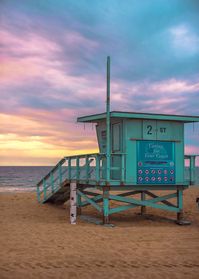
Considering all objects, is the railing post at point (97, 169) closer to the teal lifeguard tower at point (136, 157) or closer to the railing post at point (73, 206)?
the teal lifeguard tower at point (136, 157)

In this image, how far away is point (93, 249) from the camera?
10.7m

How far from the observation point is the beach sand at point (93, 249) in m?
8.75

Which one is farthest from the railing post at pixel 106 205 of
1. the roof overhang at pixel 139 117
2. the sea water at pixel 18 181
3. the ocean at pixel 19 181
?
the sea water at pixel 18 181

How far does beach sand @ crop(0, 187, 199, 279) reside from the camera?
875 cm

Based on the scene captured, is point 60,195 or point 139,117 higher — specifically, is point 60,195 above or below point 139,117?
below

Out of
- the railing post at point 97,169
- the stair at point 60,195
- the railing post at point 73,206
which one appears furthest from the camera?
the stair at point 60,195

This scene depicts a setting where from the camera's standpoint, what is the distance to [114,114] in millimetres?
15203

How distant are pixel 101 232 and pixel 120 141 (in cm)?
411

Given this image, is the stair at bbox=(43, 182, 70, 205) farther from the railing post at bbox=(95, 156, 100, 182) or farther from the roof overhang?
the railing post at bbox=(95, 156, 100, 182)

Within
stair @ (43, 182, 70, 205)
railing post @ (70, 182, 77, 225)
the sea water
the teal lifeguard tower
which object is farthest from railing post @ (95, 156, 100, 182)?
the sea water

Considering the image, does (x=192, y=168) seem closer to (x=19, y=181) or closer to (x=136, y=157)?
(x=136, y=157)

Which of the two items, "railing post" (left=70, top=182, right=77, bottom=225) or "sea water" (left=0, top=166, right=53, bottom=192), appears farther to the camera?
"sea water" (left=0, top=166, right=53, bottom=192)

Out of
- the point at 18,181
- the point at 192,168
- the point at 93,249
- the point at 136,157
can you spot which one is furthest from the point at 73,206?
the point at 18,181

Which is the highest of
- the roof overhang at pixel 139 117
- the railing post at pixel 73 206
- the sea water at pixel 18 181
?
the roof overhang at pixel 139 117
